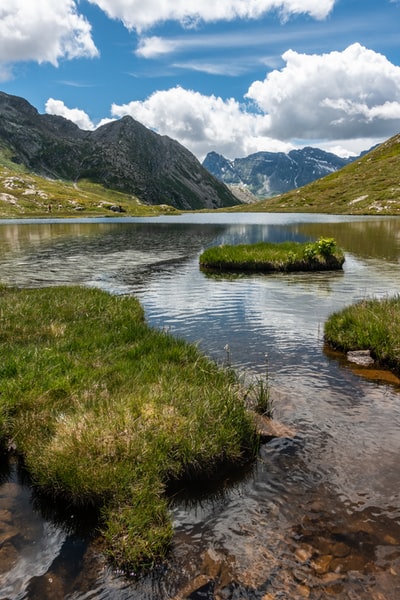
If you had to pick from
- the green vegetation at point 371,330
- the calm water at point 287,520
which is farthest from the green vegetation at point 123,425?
the green vegetation at point 371,330

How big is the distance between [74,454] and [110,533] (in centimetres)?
192

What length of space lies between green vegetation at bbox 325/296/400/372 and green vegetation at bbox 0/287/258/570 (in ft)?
23.0

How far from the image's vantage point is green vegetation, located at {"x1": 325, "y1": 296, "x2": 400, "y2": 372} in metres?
15.6

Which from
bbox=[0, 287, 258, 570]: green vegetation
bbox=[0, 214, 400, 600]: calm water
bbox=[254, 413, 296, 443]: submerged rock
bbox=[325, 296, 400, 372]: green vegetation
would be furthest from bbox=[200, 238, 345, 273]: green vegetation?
bbox=[254, 413, 296, 443]: submerged rock

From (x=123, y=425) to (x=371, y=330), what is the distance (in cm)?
1227

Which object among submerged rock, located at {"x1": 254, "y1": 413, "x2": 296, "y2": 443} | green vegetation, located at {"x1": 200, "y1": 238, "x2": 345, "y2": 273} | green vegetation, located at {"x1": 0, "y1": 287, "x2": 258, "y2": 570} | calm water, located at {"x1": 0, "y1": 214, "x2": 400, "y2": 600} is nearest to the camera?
calm water, located at {"x1": 0, "y1": 214, "x2": 400, "y2": 600}

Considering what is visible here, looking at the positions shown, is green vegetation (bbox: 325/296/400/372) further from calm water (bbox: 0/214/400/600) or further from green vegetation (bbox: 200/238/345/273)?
green vegetation (bbox: 200/238/345/273)

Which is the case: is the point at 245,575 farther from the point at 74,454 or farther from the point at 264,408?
the point at 264,408

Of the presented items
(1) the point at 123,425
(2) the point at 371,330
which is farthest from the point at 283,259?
(1) the point at 123,425

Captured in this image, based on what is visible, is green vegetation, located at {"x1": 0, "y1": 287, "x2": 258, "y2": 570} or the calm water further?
green vegetation, located at {"x1": 0, "y1": 287, "x2": 258, "y2": 570}

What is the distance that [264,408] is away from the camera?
38.7 ft

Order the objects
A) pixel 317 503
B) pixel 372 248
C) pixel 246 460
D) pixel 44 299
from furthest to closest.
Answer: pixel 372 248, pixel 44 299, pixel 246 460, pixel 317 503

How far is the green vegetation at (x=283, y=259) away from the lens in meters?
41.5

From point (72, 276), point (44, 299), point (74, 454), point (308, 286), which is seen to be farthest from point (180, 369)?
point (72, 276)
